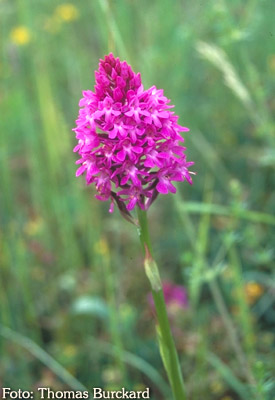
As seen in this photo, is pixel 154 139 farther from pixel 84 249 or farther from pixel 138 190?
pixel 84 249

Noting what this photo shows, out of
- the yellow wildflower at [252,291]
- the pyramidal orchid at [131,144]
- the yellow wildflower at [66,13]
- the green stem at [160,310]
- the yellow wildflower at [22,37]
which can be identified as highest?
the yellow wildflower at [66,13]

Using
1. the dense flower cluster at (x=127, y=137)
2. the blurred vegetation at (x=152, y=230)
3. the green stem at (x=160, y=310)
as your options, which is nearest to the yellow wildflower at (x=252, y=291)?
the blurred vegetation at (x=152, y=230)

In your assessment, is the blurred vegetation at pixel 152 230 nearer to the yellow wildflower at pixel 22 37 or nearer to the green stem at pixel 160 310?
the yellow wildflower at pixel 22 37

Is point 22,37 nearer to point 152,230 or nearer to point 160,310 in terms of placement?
point 152,230

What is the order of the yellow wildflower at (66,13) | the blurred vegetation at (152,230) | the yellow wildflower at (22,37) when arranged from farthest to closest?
the yellow wildflower at (66,13), the yellow wildflower at (22,37), the blurred vegetation at (152,230)

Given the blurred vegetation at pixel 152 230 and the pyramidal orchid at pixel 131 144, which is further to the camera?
the blurred vegetation at pixel 152 230

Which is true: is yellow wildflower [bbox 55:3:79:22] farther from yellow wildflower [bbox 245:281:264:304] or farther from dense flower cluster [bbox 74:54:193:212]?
dense flower cluster [bbox 74:54:193:212]

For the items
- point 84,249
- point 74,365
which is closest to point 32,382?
point 74,365
